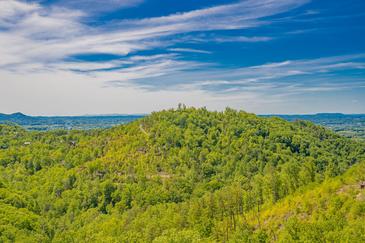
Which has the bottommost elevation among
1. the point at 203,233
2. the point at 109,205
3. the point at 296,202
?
the point at 109,205

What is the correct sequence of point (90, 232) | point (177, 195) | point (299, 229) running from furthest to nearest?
point (177, 195) < point (90, 232) < point (299, 229)

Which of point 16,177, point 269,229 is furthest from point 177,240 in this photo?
point 16,177

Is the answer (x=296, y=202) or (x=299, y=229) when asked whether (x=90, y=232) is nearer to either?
(x=296, y=202)

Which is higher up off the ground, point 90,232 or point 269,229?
point 269,229

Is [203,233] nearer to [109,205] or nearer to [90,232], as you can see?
[90,232]

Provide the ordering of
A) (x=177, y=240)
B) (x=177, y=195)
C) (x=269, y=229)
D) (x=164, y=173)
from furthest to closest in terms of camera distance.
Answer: (x=164, y=173) → (x=177, y=195) → (x=269, y=229) → (x=177, y=240)

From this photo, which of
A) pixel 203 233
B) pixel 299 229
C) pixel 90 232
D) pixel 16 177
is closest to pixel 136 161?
pixel 16 177

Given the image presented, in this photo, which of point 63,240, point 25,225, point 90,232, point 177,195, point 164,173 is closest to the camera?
point 63,240

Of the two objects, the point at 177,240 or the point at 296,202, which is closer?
the point at 177,240

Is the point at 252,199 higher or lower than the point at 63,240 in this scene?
higher
